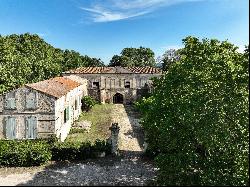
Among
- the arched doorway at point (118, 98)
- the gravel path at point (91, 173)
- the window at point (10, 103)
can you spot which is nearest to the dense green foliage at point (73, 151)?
the gravel path at point (91, 173)

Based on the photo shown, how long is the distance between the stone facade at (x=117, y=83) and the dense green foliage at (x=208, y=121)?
36428 millimetres

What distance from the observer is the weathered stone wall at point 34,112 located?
28.9 meters

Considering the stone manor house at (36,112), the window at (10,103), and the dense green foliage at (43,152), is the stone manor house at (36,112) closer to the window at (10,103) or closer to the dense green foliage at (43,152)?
the window at (10,103)

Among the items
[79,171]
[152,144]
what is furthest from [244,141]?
[79,171]

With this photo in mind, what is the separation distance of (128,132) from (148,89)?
67.7ft

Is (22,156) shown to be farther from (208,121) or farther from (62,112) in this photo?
(208,121)

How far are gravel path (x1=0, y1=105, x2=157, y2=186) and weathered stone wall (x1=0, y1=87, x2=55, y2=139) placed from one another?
5602 mm

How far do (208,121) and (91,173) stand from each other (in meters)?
9.82

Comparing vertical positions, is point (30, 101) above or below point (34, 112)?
above

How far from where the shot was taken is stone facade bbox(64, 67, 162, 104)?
54.5 meters

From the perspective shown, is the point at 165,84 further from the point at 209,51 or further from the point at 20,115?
the point at 20,115

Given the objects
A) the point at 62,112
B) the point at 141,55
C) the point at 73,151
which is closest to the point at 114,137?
the point at 73,151

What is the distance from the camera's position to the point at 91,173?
22.4 metres

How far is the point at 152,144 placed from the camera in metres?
22.3
